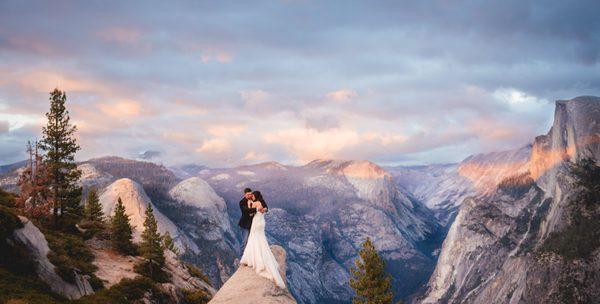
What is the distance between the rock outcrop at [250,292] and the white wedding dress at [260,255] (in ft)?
1.17

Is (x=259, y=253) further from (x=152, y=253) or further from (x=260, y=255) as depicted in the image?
(x=152, y=253)

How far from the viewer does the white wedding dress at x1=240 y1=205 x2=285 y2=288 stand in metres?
29.7

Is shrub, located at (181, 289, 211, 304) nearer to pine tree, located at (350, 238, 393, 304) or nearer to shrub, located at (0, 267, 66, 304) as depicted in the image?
shrub, located at (0, 267, 66, 304)

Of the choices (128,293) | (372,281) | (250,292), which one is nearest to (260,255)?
(250,292)

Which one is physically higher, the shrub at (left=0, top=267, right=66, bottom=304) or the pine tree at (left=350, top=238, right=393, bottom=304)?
the shrub at (left=0, top=267, right=66, bottom=304)

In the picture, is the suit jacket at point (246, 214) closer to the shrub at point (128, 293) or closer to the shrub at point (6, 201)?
the shrub at point (128, 293)

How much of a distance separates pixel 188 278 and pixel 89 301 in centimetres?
3947

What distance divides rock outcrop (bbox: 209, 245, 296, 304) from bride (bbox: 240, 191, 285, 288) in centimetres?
37

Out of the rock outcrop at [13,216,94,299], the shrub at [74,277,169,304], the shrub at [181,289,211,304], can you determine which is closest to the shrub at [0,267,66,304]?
the rock outcrop at [13,216,94,299]

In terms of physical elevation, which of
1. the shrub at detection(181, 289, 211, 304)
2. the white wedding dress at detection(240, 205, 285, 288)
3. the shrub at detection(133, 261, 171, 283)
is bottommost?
the shrub at detection(181, 289, 211, 304)

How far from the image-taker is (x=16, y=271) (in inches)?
1644

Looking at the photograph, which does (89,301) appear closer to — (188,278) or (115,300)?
(115,300)

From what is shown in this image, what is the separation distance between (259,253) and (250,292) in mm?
→ 2435

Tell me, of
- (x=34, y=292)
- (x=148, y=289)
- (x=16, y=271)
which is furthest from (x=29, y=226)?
(x=148, y=289)
